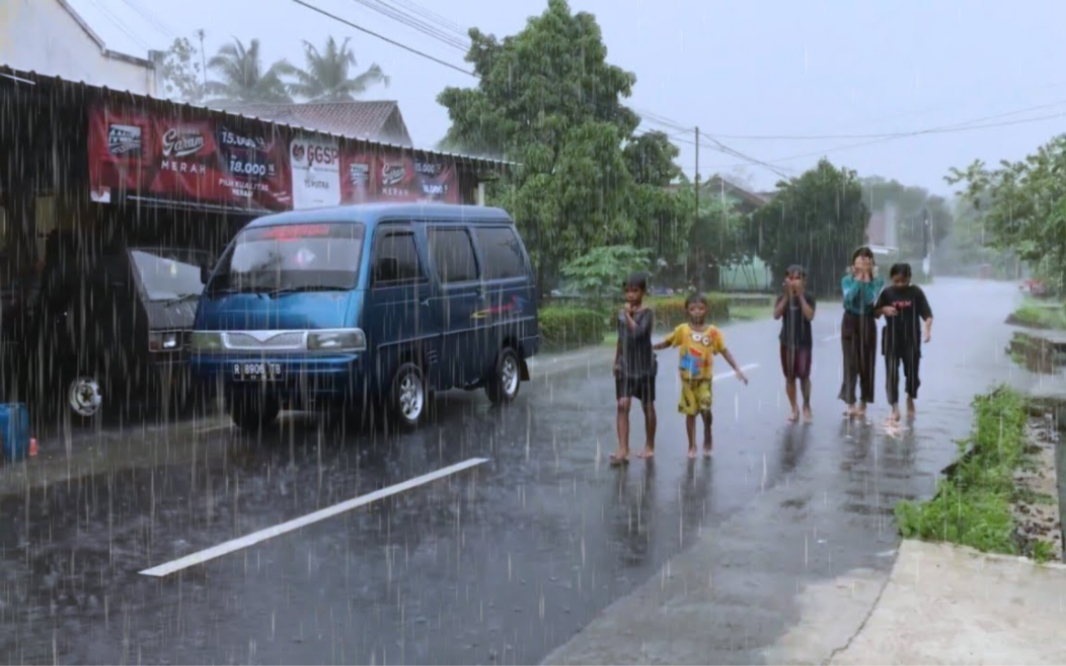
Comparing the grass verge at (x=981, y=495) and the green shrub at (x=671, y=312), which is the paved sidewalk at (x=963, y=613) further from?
the green shrub at (x=671, y=312)

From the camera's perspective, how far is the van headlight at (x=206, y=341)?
1004cm

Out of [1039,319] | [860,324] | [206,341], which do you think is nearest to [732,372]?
[860,324]

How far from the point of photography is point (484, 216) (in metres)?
12.4

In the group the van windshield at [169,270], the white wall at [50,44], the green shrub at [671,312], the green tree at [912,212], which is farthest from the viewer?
the green tree at [912,212]

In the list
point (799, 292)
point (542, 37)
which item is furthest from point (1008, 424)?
point (542, 37)

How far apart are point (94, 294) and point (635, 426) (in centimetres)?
546

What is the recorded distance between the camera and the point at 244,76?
46.5 metres

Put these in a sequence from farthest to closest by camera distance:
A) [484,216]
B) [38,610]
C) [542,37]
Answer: [542,37] < [484,216] < [38,610]

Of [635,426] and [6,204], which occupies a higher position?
[6,204]

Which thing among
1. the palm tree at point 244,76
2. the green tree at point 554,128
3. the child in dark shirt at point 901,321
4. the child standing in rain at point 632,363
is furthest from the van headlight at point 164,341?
the palm tree at point 244,76

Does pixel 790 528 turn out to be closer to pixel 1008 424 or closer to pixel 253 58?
pixel 1008 424

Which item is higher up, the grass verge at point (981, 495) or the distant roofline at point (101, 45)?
the distant roofline at point (101, 45)

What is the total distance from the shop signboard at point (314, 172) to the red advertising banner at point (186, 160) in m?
0.17

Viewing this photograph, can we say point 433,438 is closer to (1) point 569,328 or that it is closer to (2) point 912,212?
(1) point 569,328
